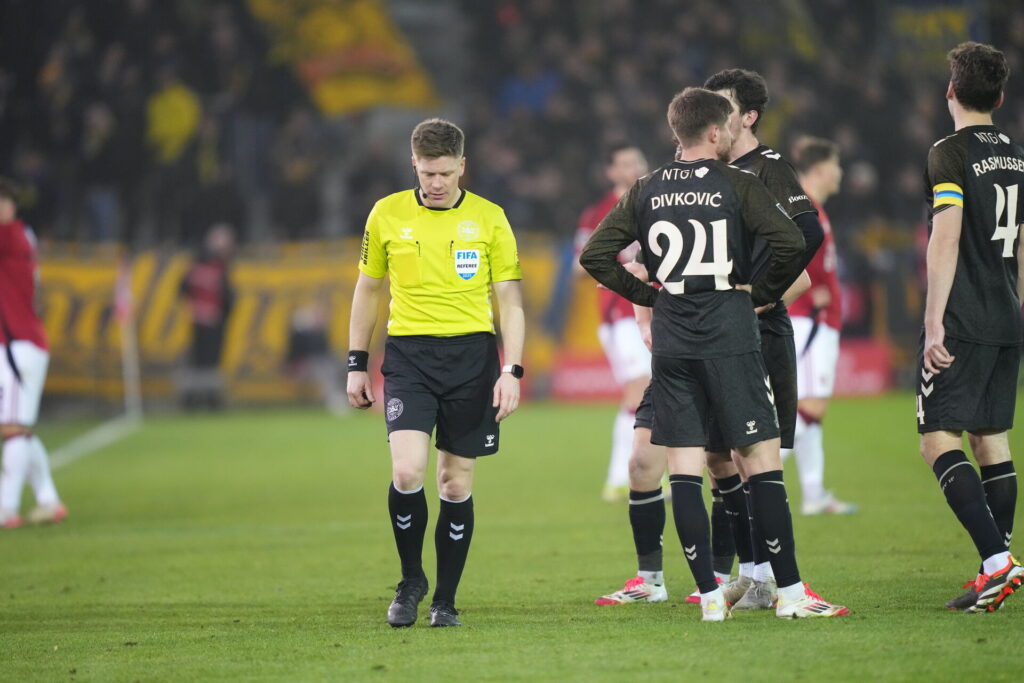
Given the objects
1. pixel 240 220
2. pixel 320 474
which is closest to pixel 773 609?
pixel 320 474

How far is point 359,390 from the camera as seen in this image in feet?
18.9

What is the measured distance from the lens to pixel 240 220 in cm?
2262

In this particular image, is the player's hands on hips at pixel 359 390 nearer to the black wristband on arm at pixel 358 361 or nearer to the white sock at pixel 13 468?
the black wristband on arm at pixel 358 361

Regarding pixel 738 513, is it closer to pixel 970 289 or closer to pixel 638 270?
pixel 638 270

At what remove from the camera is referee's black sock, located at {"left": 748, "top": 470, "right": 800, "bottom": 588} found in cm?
542

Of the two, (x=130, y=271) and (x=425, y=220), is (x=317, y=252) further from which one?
(x=425, y=220)

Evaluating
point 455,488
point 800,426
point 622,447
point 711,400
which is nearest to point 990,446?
point 711,400

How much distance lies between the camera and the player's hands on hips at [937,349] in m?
5.61

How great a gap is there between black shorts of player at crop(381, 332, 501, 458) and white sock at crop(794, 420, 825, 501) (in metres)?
3.98

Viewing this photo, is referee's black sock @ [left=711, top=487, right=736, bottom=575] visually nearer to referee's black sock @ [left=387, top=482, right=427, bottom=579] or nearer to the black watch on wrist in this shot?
the black watch on wrist

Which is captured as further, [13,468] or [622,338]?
[13,468]

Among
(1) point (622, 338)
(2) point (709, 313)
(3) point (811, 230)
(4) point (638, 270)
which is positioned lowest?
(1) point (622, 338)

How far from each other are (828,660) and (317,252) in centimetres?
1765

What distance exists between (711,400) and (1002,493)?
56.4 inches
